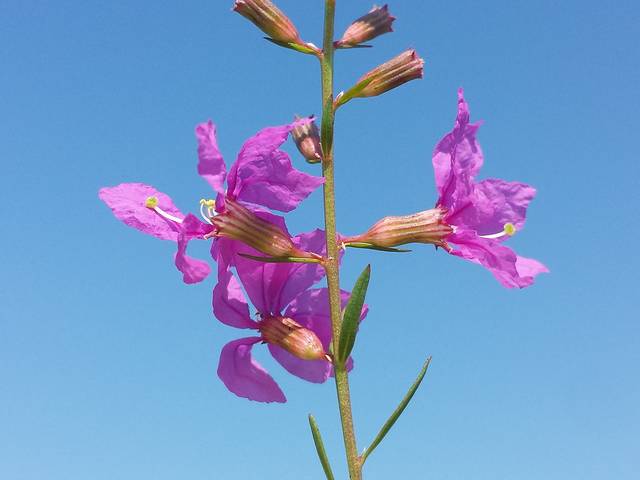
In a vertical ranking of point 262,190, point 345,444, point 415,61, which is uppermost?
point 415,61

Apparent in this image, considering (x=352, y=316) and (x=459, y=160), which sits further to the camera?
(x=459, y=160)

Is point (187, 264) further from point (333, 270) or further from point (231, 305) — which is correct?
point (333, 270)

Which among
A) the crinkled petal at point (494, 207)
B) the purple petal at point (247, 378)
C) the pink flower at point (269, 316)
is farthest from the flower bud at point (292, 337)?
the crinkled petal at point (494, 207)

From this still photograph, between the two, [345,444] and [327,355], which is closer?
[345,444]

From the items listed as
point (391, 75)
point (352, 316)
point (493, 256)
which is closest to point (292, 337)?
point (352, 316)

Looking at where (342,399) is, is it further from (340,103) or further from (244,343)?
(340,103)

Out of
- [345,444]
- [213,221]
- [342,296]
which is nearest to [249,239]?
[213,221]
